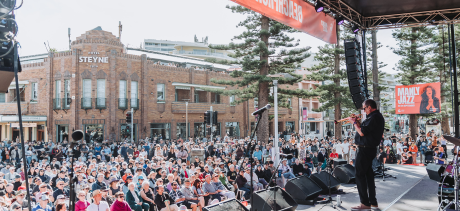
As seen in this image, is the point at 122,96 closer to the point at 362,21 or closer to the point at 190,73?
the point at 190,73

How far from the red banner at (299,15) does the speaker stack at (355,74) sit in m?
0.65

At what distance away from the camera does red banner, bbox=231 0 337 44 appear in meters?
6.37

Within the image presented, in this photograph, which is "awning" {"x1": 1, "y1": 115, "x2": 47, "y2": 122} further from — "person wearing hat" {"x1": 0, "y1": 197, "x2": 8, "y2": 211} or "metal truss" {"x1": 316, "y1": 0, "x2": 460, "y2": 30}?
"metal truss" {"x1": 316, "y1": 0, "x2": 460, "y2": 30}

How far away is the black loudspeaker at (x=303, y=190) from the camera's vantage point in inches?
303

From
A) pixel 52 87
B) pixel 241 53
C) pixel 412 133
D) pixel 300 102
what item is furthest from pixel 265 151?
pixel 300 102

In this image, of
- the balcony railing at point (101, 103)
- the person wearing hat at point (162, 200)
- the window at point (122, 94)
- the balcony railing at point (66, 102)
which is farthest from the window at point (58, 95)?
the person wearing hat at point (162, 200)

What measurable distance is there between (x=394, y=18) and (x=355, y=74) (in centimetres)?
256

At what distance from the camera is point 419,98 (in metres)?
22.0

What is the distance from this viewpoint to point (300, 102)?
153 ft

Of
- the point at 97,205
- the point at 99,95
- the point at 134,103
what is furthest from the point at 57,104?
the point at 97,205

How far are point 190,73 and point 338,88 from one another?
15834mm

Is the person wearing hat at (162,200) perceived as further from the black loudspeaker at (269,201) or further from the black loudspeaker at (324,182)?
→ the black loudspeaker at (324,182)

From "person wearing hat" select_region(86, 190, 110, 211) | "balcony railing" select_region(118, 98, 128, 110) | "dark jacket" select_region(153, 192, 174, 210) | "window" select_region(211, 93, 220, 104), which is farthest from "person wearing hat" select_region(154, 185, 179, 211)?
"window" select_region(211, 93, 220, 104)

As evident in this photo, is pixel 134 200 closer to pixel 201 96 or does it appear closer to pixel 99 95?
pixel 99 95
